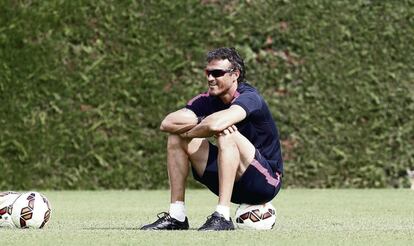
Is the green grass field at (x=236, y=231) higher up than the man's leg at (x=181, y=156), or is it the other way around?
the man's leg at (x=181, y=156)

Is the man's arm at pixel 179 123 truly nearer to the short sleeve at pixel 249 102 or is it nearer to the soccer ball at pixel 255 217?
the short sleeve at pixel 249 102

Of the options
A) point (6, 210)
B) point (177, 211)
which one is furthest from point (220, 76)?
point (6, 210)

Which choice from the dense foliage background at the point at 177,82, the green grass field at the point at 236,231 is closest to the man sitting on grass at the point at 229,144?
the green grass field at the point at 236,231

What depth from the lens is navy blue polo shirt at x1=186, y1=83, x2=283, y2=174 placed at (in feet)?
24.3

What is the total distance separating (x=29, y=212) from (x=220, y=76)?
1.55 m

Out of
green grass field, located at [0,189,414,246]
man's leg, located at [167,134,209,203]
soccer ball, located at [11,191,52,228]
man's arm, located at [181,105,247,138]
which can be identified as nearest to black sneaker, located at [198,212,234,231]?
green grass field, located at [0,189,414,246]

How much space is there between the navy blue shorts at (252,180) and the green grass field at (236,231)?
29cm

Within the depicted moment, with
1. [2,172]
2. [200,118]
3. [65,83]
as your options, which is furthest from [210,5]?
[200,118]

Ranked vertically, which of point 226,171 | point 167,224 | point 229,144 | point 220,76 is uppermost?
point 220,76

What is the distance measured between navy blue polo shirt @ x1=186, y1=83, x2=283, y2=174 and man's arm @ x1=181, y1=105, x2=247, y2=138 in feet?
0.27

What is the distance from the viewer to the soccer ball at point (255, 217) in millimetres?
7455

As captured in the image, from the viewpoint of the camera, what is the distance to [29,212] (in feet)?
24.5

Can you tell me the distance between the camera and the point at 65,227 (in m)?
7.84

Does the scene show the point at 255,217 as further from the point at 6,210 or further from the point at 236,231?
the point at 6,210
